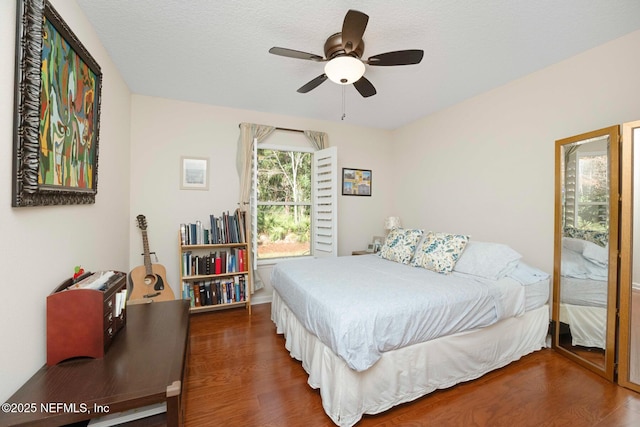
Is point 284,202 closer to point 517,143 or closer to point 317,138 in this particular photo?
point 317,138

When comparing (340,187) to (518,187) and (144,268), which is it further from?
(144,268)

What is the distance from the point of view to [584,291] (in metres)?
2.23

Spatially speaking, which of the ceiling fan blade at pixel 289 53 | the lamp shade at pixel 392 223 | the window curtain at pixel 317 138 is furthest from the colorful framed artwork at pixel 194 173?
the lamp shade at pixel 392 223

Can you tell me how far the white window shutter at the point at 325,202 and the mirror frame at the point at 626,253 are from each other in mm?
2604

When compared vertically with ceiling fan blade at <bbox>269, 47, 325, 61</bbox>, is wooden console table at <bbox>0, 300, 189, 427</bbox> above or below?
below

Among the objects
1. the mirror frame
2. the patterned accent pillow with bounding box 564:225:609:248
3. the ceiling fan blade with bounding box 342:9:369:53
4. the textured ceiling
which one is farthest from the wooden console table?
the patterned accent pillow with bounding box 564:225:609:248

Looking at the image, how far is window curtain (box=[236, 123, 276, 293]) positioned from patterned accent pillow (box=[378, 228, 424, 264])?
168 centimetres

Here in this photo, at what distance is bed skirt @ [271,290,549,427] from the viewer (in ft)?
5.24

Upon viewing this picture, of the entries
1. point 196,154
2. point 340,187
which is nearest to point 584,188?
point 340,187

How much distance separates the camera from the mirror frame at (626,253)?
1891 millimetres

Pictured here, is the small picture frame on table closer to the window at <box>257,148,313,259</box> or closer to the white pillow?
the window at <box>257,148,313,259</box>

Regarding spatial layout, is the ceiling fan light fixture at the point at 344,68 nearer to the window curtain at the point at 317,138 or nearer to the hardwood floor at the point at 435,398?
the window curtain at the point at 317,138

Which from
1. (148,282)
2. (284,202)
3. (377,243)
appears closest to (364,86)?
(284,202)

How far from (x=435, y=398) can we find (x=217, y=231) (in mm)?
2731
